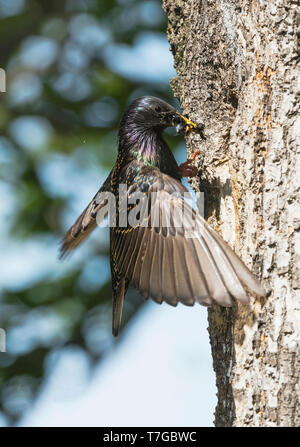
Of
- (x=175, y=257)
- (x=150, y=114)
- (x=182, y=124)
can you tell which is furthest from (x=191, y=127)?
(x=175, y=257)

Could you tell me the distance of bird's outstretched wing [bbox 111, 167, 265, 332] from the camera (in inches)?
102

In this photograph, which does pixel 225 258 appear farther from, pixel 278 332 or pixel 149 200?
pixel 149 200

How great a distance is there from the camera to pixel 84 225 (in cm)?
370

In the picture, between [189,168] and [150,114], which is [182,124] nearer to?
[189,168]

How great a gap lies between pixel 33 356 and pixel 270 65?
2607 mm

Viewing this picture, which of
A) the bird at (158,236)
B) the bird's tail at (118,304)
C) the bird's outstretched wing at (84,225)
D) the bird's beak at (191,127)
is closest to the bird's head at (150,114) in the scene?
the bird at (158,236)

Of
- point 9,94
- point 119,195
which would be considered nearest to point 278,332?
point 119,195

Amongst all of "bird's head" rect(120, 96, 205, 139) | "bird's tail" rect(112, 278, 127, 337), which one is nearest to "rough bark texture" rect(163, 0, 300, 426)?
"bird's head" rect(120, 96, 205, 139)

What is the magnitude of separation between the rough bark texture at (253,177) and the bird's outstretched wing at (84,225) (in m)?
0.63

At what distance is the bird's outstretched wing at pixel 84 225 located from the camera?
365 centimetres

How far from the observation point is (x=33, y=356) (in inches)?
180

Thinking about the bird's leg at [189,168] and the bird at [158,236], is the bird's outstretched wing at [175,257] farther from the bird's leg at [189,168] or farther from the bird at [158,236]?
the bird's leg at [189,168]

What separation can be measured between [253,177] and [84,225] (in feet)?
4.01

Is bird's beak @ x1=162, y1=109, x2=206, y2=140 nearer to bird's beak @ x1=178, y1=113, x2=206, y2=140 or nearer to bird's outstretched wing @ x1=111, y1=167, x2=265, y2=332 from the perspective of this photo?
bird's beak @ x1=178, y1=113, x2=206, y2=140
